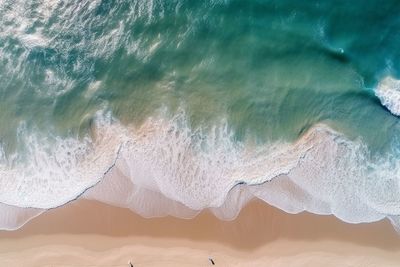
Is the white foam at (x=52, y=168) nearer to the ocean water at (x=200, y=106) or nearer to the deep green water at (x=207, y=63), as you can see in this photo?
the ocean water at (x=200, y=106)

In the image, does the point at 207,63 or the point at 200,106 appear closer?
the point at 200,106

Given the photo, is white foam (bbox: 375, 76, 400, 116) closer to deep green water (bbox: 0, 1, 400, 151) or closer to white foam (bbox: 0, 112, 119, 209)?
deep green water (bbox: 0, 1, 400, 151)

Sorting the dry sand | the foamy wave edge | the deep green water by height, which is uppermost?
the deep green water

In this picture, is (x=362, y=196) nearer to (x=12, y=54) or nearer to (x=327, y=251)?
(x=327, y=251)

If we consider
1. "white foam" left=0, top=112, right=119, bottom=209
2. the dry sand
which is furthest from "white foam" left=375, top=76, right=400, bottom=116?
"white foam" left=0, top=112, right=119, bottom=209

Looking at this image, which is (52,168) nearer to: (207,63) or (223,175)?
(223,175)

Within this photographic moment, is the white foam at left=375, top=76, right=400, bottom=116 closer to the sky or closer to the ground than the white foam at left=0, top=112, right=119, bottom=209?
closer to the sky

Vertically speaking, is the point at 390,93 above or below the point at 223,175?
above

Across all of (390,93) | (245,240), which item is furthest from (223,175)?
(390,93)
